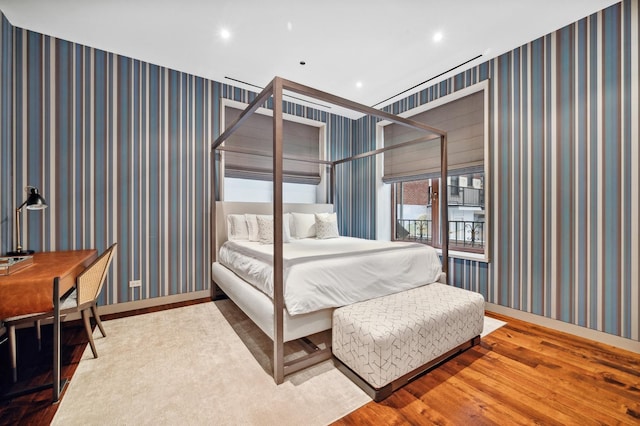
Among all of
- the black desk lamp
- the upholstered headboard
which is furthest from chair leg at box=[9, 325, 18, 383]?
the upholstered headboard

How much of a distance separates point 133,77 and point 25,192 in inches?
62.1

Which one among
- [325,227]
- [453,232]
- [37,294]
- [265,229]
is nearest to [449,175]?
[453,232]

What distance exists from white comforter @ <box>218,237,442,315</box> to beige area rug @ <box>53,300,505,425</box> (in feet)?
1.58

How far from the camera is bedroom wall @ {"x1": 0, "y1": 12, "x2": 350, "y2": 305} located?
2.53 m

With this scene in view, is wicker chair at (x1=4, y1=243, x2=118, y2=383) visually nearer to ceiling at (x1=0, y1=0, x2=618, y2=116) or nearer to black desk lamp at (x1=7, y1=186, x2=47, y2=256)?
black desk lamp at (x1=7, y1=186, x2=47, y2=256)

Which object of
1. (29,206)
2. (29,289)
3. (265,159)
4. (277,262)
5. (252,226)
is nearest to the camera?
(29,289)

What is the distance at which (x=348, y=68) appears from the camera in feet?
10.6

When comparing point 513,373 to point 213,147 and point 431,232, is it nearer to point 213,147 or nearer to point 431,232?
point 431,232

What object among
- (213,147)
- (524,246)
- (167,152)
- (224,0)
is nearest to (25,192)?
(167,152)

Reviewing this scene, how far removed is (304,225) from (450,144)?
2.21 meters

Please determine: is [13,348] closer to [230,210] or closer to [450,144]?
[230,210]

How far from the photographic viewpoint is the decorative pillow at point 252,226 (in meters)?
3.30

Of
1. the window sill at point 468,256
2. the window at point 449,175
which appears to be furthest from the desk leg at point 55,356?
the window sill at point 468,256

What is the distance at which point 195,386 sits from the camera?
1.70 m
